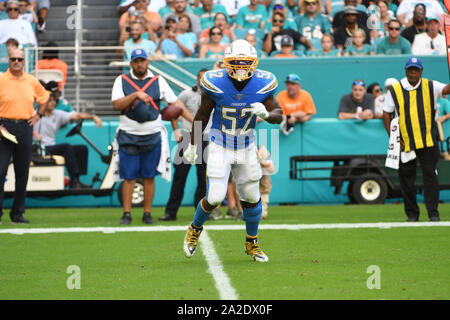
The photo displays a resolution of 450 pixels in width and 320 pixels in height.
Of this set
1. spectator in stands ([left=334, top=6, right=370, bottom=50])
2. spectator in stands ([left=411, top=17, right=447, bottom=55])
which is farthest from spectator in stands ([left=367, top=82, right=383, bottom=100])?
spectator in stands ([left=411, top=17, right=447, bottom=55])

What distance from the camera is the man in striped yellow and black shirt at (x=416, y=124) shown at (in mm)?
9977

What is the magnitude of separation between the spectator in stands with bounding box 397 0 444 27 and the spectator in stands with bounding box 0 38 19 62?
7.99 meters

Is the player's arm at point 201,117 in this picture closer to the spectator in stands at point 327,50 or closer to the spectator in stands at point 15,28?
the spectator in stands at point 327,50

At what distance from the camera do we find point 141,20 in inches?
619

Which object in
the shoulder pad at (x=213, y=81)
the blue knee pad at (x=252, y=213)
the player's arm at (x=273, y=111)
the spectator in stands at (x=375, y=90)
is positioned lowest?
the blue knee pad at (x=252, y=213)

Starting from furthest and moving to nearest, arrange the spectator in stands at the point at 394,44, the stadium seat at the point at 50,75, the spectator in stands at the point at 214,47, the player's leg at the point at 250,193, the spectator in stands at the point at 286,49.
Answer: the spectator in stands at the point at 394,44 < the spectator in stands at the point at 286,49 < the spectator in stands at the point at 214,47 < the stadium seat at the point at 50,75 < the player's leg at the point at 250,193

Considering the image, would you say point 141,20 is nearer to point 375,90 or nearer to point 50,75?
point 50,75

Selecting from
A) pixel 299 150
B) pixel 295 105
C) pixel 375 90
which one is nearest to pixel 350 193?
pixel 299 150

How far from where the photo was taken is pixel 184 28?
1591 centimetres

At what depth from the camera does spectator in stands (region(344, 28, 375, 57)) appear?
1571cm

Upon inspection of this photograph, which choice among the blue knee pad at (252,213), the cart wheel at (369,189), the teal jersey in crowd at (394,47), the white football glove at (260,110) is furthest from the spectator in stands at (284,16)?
the white football glove at (260,110)

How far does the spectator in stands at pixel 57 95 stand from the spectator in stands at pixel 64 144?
0.06 m
